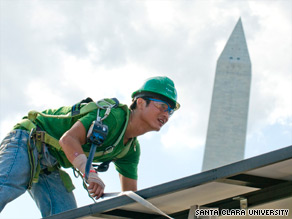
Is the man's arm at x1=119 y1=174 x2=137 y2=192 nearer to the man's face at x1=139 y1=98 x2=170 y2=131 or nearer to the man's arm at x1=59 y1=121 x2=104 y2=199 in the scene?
the man's face at x1=139 y1=98 x2=170 y2=131

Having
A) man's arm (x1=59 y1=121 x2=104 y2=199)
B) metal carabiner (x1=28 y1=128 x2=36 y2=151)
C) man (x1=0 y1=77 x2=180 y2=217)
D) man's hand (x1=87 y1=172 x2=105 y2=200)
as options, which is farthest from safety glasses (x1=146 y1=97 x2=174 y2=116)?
metal carabiner (x1=28 y1=128 x2=36 y2=151)

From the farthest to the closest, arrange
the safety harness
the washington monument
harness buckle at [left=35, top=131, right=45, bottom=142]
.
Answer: the washington monument
harness buckle at [left=35, top=131, right=45, bottom=142]
the safety harness

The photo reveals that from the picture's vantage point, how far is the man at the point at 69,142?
11.8 ft

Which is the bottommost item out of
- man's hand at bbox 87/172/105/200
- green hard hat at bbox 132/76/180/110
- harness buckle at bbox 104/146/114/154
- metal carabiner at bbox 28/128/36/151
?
man's hand at bbox 87/172/105/200

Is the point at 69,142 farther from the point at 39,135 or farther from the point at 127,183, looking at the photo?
the point at 127,183

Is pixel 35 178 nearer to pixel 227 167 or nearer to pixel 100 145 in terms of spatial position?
pixel 100 145

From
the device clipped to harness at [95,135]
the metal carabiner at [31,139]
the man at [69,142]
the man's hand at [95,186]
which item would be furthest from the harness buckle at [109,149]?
the metal carabiner at [31,139]

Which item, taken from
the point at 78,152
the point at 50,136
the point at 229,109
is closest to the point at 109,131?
the point at 78,152

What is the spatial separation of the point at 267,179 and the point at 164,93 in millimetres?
1101

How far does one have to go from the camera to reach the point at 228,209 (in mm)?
3176

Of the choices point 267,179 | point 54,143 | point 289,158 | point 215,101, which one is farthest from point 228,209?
point 215,101

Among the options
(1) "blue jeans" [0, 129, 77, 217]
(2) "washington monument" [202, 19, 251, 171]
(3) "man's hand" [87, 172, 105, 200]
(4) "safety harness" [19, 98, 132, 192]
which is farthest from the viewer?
(2) "washington monument" [202, 19, 251, 171]

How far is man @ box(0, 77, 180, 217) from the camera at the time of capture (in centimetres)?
361

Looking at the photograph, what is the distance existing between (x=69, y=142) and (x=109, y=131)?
313 millimetres
